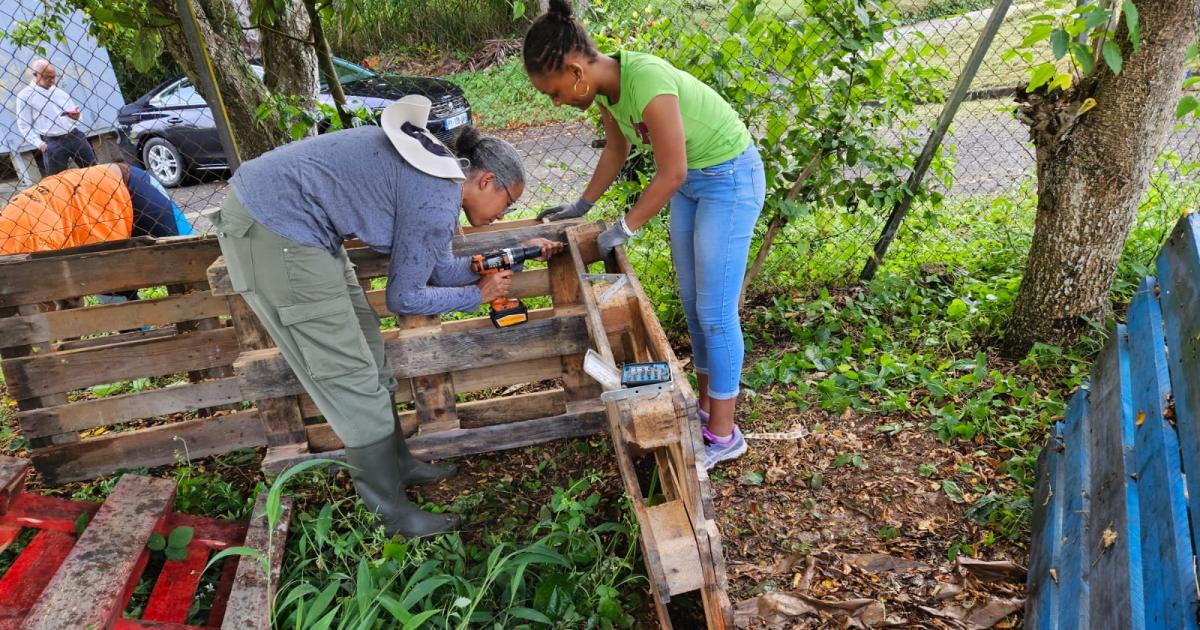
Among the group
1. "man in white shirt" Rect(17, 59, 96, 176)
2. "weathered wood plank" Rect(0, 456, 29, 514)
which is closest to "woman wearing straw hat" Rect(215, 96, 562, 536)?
"weathered wood plank" Rect(0, 456, 29, 514)

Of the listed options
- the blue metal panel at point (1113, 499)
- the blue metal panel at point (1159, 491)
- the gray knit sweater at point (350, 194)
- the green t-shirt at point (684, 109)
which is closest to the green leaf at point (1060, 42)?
the blue metal panel at point (1159, 491)

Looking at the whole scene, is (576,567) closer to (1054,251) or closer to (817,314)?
(817,314)

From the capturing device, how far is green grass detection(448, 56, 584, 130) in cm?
1166

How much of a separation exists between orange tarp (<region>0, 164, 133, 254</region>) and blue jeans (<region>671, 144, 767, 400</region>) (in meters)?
3.20

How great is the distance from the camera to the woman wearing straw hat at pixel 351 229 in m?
2.35

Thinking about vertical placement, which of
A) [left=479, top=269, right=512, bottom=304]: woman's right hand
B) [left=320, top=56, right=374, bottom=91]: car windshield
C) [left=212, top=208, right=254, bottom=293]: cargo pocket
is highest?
[left=320, top=56, right=374, bottom=91]: car windshield

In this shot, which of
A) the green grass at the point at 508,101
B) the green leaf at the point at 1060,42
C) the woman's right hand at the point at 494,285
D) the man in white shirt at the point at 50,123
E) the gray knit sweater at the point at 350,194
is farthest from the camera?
the green grass at the point at 508,101

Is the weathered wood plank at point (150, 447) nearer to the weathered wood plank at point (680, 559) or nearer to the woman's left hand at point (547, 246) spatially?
the woman's left hand at point (547, 246)

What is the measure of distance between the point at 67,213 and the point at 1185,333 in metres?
4.91

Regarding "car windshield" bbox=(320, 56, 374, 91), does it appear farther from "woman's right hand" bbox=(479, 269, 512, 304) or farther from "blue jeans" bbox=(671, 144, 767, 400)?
"blue jeans" bbox=(671, 144, 767, 400)

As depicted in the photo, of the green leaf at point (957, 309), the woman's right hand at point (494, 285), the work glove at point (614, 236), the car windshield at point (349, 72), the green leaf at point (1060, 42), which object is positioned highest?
the car windshield at point (349, 72)

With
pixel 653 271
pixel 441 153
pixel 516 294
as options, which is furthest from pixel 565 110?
pixel 441 153

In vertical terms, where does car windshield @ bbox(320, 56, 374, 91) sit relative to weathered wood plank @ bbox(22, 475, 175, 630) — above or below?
above

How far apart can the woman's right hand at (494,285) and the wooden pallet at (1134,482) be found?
1993mm
